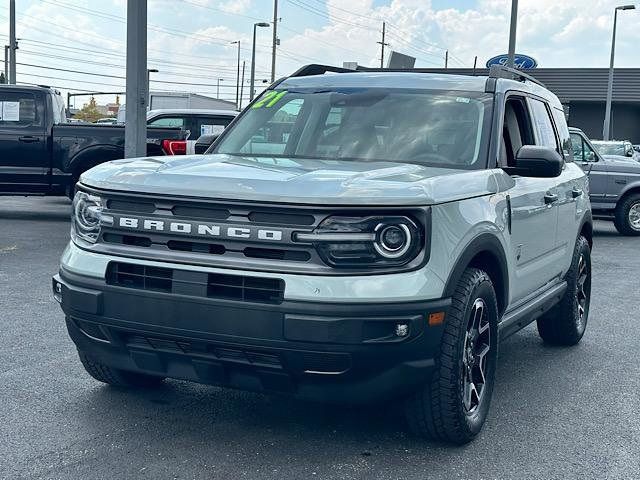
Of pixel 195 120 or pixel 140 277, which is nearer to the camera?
pixel 140 277

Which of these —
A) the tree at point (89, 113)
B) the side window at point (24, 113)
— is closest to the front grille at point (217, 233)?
the side window at point (24, 113)

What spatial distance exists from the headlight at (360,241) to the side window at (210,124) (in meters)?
12.9

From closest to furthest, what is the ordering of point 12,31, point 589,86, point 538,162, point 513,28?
point 538,162, point 513,28, point 12,31, point 589,86

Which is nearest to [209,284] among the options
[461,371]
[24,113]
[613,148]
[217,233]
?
[217,233]

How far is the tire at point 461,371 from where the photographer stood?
12.8ft

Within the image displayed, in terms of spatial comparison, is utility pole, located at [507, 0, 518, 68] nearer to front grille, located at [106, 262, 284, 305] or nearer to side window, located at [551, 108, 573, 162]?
side window, located at [551, 108, 573, 162]

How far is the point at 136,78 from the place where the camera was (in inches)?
478

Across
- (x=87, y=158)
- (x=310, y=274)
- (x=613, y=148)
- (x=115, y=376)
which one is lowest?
(x=115, y=376)

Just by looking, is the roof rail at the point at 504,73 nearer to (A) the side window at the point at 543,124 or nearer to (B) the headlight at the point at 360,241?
(A) the side window at the point at 543,124

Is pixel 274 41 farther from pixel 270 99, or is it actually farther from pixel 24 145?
pixel 270 99

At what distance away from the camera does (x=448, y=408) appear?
3969mm

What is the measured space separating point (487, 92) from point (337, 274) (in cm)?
204

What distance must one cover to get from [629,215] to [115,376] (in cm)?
1280

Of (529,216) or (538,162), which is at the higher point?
(538,162)
